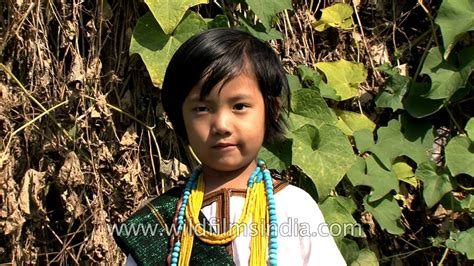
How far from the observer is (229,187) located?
5.45 ft

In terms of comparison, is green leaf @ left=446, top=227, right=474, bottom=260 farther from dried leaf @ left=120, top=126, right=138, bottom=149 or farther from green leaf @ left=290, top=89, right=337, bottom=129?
dried leaf @ left=120, top=126, right=138, bottom=149

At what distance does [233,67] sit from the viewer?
1.58m

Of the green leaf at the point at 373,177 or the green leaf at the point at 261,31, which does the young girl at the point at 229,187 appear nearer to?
the green leaf at the point at 261,31

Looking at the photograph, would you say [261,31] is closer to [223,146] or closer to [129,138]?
[129,138]

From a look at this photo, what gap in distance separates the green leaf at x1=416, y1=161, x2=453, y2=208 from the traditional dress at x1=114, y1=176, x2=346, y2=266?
0.81 meters

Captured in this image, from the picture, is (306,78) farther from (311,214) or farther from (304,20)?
(311,214)

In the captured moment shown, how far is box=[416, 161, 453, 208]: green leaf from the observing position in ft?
7.83

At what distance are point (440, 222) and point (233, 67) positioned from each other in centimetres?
119

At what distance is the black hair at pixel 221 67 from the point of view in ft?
5.18

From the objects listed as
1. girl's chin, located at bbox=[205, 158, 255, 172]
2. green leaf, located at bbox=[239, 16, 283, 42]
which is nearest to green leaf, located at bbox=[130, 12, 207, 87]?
green leaf, located at bbox=[239, 16, 283, 42]

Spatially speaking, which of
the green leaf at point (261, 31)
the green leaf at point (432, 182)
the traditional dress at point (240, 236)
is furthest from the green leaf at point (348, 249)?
the traditional dress at point (240, 236)

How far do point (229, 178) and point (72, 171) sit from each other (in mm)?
763

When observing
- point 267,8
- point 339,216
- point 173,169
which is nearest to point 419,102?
point 339,216

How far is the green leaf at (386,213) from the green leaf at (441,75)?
1.01 ft
